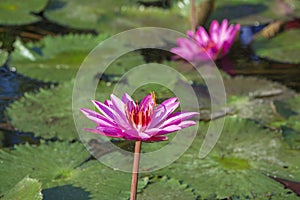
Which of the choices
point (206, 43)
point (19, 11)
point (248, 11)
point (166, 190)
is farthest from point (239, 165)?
point (19, 11)

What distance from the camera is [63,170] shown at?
1.71 m

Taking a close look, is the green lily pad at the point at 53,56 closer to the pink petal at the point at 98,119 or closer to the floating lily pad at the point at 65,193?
the floating lily pad at the point at 65,193

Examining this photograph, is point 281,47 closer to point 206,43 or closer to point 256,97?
point 206,43

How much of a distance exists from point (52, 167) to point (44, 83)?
2.36 feet

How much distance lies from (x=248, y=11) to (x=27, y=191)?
2.16 m

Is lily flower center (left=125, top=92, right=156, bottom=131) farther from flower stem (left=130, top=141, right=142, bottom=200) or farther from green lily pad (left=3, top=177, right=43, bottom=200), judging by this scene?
green lily pad (left=3, top=177, right=43, bottom=200)

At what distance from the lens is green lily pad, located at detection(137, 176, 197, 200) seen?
161 cm

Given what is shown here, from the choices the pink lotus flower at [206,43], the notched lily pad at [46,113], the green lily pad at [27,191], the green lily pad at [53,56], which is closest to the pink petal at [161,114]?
the green lily pad at [27,191]

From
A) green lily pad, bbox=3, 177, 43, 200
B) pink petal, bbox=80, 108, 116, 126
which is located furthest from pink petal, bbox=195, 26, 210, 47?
pink petal, bbox=80, 108, 116, 126

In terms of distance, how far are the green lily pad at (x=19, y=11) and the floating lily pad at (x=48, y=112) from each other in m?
0.85

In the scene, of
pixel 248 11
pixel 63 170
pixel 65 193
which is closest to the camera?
pixel 65 193

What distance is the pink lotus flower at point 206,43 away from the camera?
8.42 ft

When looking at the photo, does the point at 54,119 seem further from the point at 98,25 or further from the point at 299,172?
the point at 98,25

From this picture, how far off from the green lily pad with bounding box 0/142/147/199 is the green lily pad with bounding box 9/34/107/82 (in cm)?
61
